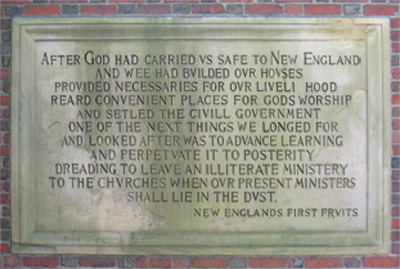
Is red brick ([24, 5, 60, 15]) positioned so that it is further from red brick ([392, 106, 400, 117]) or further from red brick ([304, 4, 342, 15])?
red brick ([392, 106, 400, 117])

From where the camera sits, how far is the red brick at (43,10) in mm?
2615

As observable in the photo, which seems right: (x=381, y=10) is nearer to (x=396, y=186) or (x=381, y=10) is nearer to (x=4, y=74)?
(x=396, y=186)

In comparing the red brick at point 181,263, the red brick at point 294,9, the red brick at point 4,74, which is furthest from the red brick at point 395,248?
the red brick at point 4,74

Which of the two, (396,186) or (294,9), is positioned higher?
(294,9)

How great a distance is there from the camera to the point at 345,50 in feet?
8.39

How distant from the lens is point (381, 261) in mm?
2570

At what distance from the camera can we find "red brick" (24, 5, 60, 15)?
8.58 ft

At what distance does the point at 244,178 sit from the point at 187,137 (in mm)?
470

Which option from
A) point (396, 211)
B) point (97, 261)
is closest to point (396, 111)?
point (396, 211)

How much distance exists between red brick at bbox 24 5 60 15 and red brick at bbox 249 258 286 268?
2.16m

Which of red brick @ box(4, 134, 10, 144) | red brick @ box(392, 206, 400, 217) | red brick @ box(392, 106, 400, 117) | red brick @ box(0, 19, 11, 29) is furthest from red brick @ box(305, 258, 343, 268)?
red brick @ box(0, 19, 11, 29)

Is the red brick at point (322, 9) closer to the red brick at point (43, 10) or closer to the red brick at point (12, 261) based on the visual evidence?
the red brick at point (43, 10)

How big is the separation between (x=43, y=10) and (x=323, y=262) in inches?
101

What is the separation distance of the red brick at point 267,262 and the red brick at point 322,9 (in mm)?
1692
